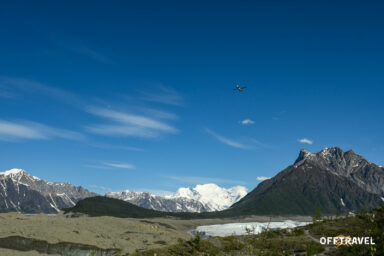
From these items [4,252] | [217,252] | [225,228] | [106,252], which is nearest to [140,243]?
[106,252]

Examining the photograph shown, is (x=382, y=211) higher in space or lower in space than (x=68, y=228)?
higher

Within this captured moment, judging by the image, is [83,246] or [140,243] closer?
[83,246]

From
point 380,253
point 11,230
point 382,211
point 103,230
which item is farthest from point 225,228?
point 380,253

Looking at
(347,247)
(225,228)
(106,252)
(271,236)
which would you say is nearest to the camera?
(347,247)

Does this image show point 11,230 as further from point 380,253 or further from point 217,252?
point 380,253

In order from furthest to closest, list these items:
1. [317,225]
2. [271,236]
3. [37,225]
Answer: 1. [37,225]
2. [317,225]
3. [271,236]

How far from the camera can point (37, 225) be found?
67438 mm

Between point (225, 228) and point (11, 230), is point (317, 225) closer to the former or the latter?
point (11, 230)

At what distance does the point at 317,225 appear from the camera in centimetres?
2527

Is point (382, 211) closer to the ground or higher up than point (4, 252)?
higher up

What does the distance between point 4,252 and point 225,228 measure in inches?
5191

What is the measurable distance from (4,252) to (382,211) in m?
51.1

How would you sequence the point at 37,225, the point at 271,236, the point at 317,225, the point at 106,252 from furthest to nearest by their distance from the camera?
the point at 37,225 → the point at 106,252 → the point at 317,225 → the point at 271,236

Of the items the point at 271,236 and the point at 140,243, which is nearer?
the point at 271,236
